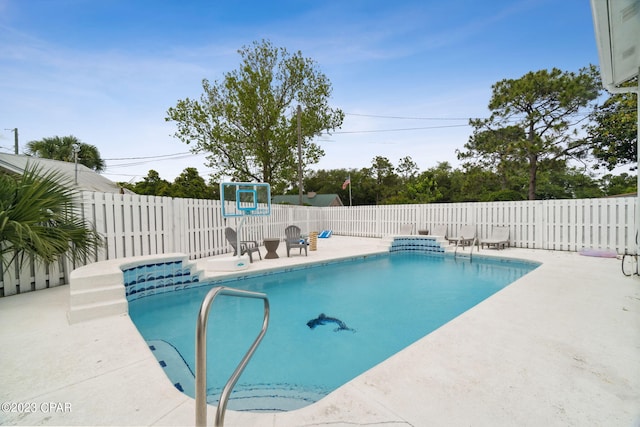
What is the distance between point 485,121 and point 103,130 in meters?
25.0

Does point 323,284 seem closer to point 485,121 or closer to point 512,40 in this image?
point 512,40

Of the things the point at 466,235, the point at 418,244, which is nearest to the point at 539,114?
the point at 466,235

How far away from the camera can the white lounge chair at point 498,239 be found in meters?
9.52

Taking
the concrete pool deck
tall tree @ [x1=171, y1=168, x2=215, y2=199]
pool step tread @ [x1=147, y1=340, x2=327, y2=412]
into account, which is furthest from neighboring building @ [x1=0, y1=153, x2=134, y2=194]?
pool step tread @ [x1=147, y1=340, x2=327, y2=412]

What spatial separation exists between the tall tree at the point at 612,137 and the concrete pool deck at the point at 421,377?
18451mm

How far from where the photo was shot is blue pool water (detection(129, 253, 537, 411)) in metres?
2.80

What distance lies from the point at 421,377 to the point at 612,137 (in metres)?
22.3

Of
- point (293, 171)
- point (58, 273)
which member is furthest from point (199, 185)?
point (58, 273)

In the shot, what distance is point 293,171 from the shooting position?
839 inches

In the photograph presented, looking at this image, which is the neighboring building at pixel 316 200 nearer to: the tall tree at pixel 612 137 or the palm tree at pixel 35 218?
the tall tree at pixel 612 137

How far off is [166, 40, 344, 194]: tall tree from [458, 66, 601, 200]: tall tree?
40.6 feet

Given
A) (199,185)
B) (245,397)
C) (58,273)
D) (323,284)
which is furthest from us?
(199,185)

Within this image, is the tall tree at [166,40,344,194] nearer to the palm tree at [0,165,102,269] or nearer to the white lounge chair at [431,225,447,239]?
the white lounge chair at [431,225,447,239]

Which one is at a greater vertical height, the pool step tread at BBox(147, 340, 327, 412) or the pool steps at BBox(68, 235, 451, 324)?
the pool steps at BBox(68, 235, 451, 324)
